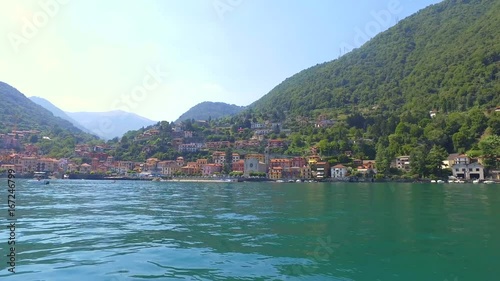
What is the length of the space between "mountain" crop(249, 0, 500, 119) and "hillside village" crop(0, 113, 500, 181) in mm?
26738

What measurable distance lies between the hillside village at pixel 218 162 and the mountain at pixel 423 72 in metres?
26.7

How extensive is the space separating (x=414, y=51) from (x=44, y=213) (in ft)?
588

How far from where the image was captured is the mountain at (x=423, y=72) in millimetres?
124000

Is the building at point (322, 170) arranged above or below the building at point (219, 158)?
below

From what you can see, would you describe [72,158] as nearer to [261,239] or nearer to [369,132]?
[369,132]

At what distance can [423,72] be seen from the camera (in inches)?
5925

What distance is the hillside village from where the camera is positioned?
3602 inches

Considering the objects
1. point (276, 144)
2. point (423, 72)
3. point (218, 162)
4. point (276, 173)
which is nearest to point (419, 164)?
point (276, 173)

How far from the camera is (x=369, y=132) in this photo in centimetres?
11912

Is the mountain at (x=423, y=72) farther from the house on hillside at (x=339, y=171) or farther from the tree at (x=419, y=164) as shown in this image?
the house on hillside at (x=339, y=171)

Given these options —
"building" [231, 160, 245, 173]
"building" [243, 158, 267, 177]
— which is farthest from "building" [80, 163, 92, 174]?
"building" [243, 158, 267, 177]

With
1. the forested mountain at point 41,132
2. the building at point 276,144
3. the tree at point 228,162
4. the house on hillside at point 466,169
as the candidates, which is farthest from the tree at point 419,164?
the forested mountain at point 41,132

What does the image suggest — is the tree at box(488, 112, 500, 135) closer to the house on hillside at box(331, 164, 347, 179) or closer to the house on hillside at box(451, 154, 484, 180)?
the house on hillside at box(451, 154, 484, 180)

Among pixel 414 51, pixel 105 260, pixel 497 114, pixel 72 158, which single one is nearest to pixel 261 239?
pixel 105 260
